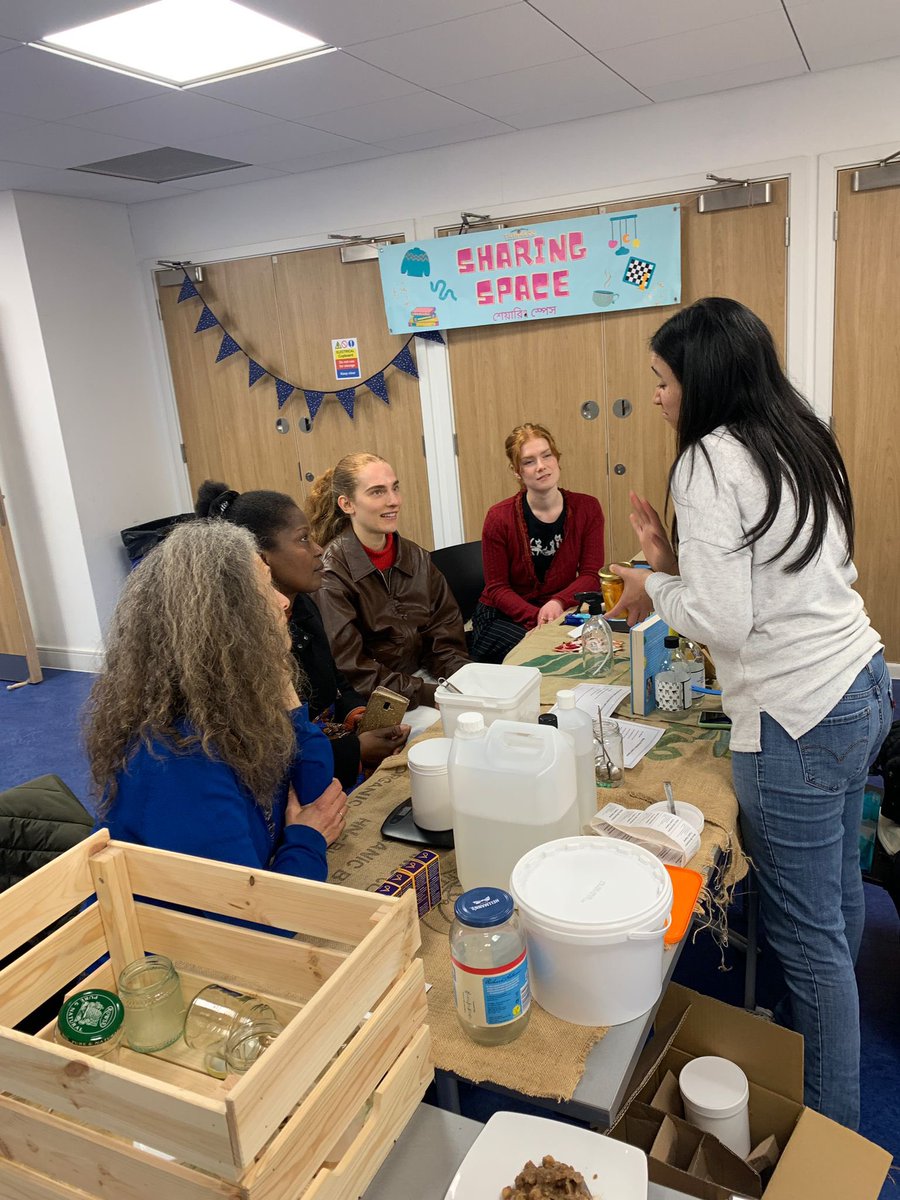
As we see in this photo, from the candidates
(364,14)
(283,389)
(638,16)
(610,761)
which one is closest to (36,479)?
(283,389)

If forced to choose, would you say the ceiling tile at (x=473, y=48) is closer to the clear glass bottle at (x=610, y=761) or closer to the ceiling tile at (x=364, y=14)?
the ceiling tile at (x=364, y=14)

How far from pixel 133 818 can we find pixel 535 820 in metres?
0.58

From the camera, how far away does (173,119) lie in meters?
3.28

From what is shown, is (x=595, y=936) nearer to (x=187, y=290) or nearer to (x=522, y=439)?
(x=522, y=439)

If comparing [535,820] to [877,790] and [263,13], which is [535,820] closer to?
[877,790]

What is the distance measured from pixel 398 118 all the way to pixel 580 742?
3.11 metres

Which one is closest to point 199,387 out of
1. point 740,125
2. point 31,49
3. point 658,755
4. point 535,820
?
point 31,49

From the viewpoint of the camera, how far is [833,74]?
339 cm

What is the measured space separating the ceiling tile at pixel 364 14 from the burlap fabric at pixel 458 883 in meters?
1.88

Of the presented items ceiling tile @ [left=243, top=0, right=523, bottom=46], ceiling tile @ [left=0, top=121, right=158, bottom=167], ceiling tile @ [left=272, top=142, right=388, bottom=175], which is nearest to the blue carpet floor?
ceiling tile @ [left=243, top=0, right=523, bottom=46]

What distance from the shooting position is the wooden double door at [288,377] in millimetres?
4566

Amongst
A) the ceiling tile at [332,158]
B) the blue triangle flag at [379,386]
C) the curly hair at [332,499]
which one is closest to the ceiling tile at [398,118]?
the ceiling tile at [332,158]

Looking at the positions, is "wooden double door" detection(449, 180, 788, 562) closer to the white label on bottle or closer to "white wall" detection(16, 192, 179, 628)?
"white wall" detection(16, 192, 179, 628)

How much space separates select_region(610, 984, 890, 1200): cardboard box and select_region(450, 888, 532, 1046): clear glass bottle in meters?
0.32
